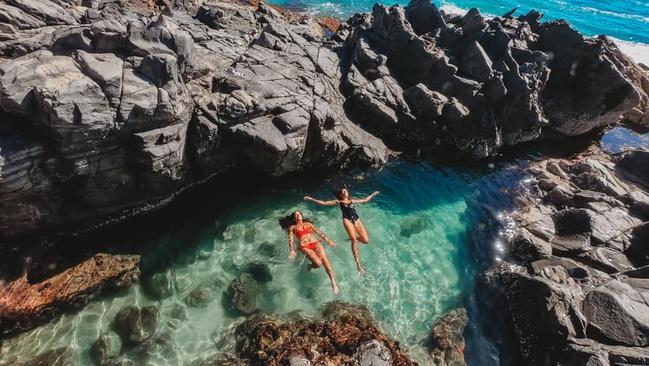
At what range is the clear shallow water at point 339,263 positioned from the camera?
16.1 m

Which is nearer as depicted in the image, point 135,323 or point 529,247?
point 135,323

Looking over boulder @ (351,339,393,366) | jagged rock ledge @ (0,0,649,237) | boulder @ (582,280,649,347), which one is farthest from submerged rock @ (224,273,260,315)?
boulder @ (582,280,649,347)

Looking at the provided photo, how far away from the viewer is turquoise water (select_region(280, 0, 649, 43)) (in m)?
63.1

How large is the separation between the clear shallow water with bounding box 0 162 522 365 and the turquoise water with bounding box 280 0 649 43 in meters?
44.3

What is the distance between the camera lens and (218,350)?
51.9 feet

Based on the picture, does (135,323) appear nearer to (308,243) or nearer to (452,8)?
(308,243)

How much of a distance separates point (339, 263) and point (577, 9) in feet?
291

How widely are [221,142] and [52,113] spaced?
318 inches

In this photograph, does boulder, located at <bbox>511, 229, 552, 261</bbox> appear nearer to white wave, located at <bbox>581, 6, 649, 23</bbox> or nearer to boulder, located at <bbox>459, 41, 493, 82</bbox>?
boulder, located at <bbox>459, 41, 493, 82</bbox>

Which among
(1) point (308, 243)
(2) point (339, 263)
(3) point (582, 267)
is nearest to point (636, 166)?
(3) point (582, 267)

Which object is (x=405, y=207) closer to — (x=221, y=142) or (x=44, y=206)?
(x=221, y=142)

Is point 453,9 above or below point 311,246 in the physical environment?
above

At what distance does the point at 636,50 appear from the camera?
191ft

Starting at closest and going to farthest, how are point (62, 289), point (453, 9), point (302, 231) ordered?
point (62, 289) → point (302, 231) → point (453, 9)
